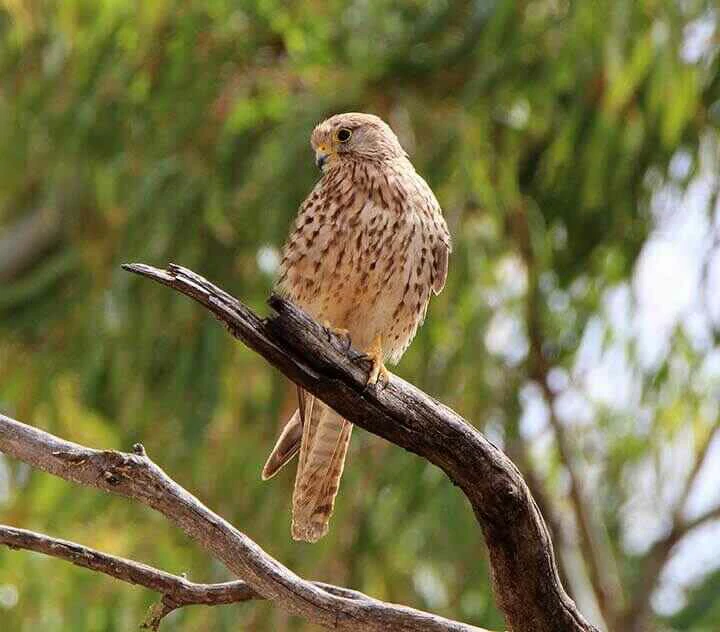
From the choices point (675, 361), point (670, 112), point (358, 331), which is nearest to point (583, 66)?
point (670, 112)

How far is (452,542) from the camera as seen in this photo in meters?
5.86

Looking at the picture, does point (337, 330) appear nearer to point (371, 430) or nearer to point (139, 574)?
point (371, 430)

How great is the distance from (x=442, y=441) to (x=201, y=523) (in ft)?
1.52

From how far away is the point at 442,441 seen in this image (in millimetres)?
3145

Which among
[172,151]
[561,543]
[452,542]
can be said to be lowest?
[452,542]

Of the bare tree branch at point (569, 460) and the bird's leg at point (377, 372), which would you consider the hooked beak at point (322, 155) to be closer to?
the bird's leg at point (377, 372)

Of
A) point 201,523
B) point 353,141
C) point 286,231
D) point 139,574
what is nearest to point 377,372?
point 201,523

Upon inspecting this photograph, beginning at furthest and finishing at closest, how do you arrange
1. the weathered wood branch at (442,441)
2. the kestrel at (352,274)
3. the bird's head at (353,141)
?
the bird's head at (353,141)
the kestrel at (352,274)
the weathered wood branch at (442,441)

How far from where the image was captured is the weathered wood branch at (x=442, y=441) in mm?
2961

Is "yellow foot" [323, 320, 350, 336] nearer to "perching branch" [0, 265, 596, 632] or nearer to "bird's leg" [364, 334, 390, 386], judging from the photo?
"bird's leg" [364, 334, 390, 386]

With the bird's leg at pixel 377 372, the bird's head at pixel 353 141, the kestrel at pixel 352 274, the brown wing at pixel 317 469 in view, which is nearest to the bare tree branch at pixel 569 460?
the bird's head at pixel 353 141

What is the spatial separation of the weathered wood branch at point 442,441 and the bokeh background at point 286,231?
8.09ft

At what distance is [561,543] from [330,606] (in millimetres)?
3630

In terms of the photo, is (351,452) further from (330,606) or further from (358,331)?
(330,606)
